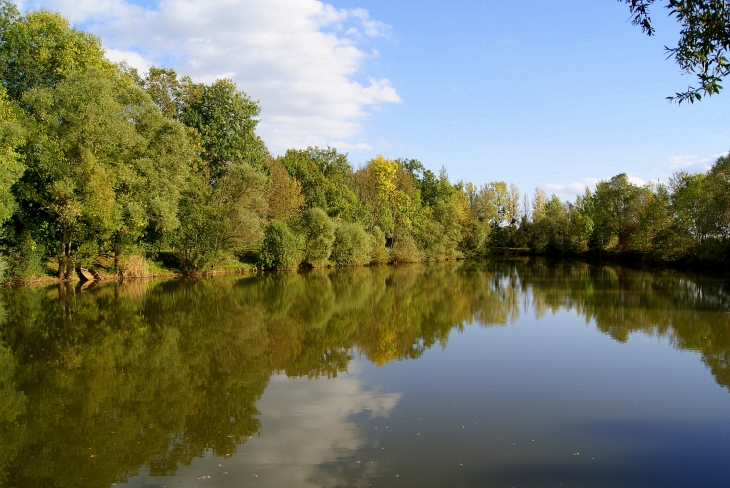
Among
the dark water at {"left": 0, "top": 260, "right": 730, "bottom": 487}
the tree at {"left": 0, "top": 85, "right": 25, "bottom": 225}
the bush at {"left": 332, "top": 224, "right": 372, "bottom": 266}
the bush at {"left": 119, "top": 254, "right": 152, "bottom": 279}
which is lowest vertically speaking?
the dark water at {"left": 0, "top": 260, "right": 730, "bottom": 487}

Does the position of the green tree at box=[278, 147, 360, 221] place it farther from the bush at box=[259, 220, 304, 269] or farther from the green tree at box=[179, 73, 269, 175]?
the green tree at box=[179, 73, 269, 175]

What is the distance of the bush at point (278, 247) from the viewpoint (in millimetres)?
40375

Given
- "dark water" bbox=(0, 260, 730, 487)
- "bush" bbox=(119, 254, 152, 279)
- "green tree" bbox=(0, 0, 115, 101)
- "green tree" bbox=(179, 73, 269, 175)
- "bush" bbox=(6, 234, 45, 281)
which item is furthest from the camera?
"green tree" bbox=(179, 73, 269, 175)

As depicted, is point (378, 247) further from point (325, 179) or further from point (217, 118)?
point (217, 118)

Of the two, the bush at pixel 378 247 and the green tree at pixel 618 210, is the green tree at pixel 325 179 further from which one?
the green tree at pixel 618 210

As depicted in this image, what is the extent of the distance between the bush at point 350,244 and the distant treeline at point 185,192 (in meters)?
0.14

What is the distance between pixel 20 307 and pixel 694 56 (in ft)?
71.0

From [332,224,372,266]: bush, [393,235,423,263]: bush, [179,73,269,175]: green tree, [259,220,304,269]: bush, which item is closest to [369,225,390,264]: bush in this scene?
[393,235,423,263]: bush

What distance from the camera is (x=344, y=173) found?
58094 mm

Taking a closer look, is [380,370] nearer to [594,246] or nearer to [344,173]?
[344,173]

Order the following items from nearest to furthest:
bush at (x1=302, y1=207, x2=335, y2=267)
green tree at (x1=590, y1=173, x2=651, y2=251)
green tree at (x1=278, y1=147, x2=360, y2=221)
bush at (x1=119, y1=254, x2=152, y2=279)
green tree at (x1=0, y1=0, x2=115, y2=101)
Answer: green tree at (x1=0, y1=0, x2=115, y2=101) < bush at (x1=119, y1=254, x2=152, y2=279) < bush at (x1=302, y1=207, x2=335, y2=267) < green tree at (x1=278, y1=147, x2=360, y2=221) < green tree at (x1=590, y1=173, x2=651, y2=251)

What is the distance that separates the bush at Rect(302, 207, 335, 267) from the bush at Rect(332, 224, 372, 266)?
2311mm

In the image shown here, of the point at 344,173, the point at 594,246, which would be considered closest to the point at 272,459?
the point at 344,173

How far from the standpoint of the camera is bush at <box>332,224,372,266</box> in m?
46.5
